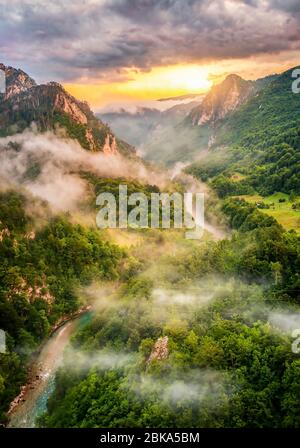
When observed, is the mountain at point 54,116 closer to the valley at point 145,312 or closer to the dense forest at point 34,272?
→ the valley at point 145,312

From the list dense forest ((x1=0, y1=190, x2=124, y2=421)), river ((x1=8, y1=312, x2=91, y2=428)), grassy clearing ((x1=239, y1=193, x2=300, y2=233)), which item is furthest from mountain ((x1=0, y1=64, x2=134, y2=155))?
river ((x1=8, y1=312, x2=91, y2=428))

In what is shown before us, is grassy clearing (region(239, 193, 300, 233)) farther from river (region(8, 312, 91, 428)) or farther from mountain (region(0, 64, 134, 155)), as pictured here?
mountain (region(0, 64, 134, 155))

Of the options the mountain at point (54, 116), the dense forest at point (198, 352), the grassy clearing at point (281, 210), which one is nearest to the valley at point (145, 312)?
the dense forest at point (198, 352)

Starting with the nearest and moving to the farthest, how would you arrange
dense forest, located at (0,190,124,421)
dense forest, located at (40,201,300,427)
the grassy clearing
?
dense forest, located at (40,201,300,427)
dense forest, located at (0,190,124,421)
the grassy clearing

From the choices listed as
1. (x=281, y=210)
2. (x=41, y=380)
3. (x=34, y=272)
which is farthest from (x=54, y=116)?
(x=41, y=380)
